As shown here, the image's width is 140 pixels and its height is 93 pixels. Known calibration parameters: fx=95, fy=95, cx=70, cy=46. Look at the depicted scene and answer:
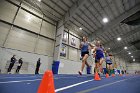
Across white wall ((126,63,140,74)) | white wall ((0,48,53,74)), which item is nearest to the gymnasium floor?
white wall ((0,48,53,74))

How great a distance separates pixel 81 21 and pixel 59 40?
406 centimetres

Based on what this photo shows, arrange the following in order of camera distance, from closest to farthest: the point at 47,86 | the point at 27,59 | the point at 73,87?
the point at 47,86 → the point at 73,87 → the point at 27,59

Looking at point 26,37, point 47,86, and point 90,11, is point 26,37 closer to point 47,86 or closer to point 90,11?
point 90,11

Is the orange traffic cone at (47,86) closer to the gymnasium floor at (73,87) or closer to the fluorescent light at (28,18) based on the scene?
the gymnasium floor at (73,87)

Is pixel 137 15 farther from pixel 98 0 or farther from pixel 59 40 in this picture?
pixel 59 40

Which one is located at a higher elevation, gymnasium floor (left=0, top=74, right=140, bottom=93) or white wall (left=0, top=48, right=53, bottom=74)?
white wall (left=0, top=48, right=53, bottom=74)

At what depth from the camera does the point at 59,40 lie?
11.3 m

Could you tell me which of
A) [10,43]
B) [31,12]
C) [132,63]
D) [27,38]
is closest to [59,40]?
[27,38]

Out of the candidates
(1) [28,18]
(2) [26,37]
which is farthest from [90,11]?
(2) [26,37]

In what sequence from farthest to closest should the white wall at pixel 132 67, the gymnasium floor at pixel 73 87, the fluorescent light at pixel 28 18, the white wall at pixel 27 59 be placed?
1. the white wall at pixel 132 67
2. the fluorescent light at pixel 28 18
3. the white wall at pixel 27 59
4. the gymnasium floor at pixel 73 87

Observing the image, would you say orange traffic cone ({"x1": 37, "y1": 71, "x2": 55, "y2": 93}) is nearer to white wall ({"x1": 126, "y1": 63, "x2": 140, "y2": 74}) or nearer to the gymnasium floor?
the gymnasium floor

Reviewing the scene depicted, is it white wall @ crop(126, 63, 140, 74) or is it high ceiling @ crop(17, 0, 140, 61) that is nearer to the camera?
high ceiling @ crop(17, 0, 140, 61)

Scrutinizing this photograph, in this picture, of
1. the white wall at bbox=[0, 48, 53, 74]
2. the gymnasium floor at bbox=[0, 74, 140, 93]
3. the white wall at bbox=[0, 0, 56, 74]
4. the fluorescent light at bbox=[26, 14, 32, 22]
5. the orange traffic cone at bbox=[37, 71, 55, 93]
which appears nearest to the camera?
the orange traffic cone at bbox=[37, 71, 55, 93]

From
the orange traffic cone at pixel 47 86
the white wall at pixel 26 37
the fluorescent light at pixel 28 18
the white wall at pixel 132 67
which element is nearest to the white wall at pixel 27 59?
the white wall at pixel 26 37
